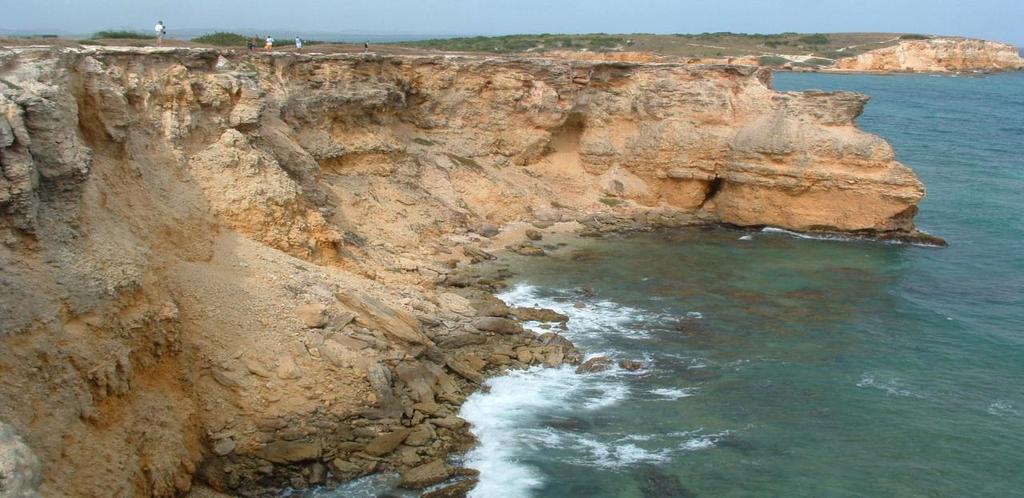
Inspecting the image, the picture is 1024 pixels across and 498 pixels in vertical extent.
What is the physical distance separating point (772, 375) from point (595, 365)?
427 centimetres

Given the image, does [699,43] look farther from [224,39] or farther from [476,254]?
[476,254]

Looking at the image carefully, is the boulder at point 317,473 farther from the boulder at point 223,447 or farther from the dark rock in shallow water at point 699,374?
the dark rock in shallow water at point 699,374

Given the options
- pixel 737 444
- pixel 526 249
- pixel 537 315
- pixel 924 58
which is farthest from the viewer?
pixel 924 58

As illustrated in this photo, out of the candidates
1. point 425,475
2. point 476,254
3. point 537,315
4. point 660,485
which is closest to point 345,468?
point 425,475

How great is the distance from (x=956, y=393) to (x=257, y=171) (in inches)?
703

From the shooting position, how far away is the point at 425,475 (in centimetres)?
1703

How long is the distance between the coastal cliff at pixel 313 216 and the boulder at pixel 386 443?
6 centimetres

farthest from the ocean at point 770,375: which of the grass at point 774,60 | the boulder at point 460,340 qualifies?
the grass at point 774,60

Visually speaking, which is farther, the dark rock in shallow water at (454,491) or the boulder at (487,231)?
the boulder at (487,231)

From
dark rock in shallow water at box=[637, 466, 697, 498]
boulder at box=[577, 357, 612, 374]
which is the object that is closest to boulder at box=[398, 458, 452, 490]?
dark rock in shallow water at box=[637, 466, 697, 498]

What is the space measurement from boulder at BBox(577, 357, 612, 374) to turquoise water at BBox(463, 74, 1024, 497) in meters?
0.35

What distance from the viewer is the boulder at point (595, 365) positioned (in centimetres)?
2244

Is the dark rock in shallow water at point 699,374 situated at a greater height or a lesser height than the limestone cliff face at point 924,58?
lesser

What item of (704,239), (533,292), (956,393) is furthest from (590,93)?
(956,393)
